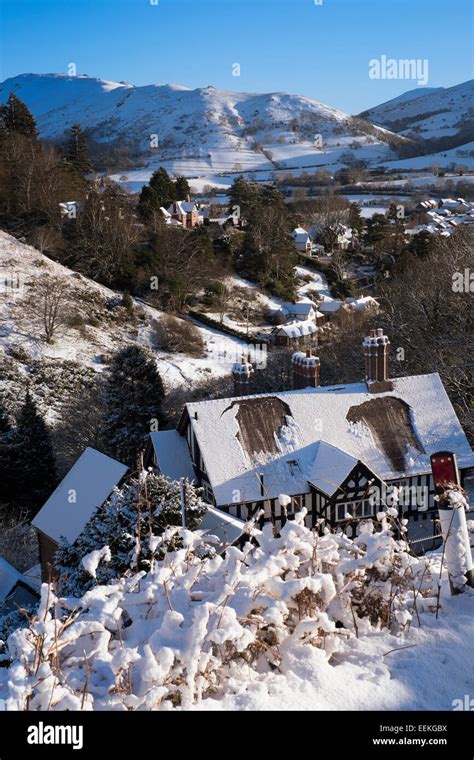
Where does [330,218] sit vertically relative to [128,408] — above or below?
above

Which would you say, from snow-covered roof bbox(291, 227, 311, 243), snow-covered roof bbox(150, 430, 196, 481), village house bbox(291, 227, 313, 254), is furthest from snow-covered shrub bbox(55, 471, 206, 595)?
snow-covered roof bbox(291, 227, 311, 243)

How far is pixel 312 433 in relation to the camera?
718 inches

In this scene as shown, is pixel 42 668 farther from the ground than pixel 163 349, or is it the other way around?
pixel 42 668

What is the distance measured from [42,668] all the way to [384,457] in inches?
617

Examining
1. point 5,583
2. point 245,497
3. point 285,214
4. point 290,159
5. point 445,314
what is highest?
point 290,159

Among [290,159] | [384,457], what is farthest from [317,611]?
[290,159]

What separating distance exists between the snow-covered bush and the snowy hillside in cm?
10434

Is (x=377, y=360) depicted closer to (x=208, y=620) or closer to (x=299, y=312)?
(x=208, y=620)

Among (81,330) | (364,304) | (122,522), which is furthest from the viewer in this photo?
(364,304)

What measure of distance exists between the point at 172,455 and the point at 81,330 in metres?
19.8

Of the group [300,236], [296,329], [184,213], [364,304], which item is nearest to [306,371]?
[296,329]

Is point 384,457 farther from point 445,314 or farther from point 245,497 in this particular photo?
point 445,314

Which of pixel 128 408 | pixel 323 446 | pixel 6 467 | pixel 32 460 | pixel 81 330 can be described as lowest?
pixel 6 467
